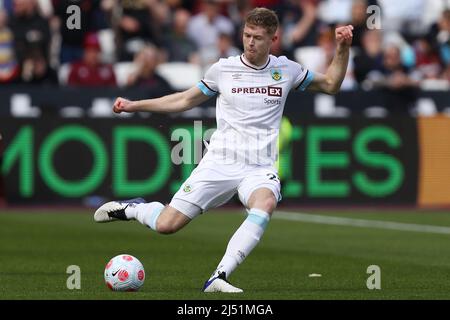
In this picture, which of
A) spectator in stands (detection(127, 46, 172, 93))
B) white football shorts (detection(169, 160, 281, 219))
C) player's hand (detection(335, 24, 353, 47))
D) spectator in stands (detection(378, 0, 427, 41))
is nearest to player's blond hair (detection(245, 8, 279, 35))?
player's hand (detection(335, 24, 353, 47))

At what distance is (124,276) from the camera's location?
424 inches

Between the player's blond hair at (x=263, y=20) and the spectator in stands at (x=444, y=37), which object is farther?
the spectator in stands at (x=444, y=37)

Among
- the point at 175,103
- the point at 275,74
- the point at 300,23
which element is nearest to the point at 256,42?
the point at 275,74

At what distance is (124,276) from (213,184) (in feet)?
3.51

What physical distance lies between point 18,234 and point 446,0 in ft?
42.3

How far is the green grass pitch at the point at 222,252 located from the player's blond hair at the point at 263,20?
6.96 ft

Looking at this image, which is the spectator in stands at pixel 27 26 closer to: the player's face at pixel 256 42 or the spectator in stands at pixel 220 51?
the spectator in stands at pixel 220 51

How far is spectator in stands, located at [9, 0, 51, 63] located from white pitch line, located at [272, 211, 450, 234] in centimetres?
539

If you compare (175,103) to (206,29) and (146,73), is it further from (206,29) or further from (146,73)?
(206,29)

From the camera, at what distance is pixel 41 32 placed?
23.4 meters

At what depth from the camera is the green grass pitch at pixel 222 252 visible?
10.9 metres

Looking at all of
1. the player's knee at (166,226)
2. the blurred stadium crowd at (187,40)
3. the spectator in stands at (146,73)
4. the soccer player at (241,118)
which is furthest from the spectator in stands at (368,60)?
the player's knee at (166,226)
